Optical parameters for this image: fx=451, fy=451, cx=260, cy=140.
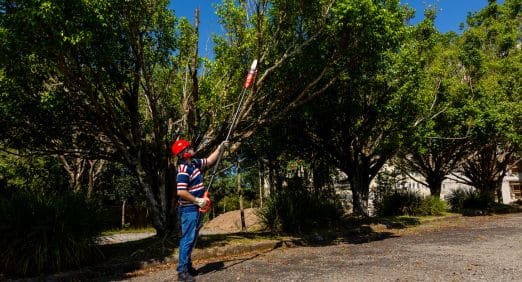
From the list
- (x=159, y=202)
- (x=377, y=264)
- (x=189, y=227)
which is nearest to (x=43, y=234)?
(x=189, y=227)

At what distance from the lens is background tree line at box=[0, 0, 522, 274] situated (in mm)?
9391

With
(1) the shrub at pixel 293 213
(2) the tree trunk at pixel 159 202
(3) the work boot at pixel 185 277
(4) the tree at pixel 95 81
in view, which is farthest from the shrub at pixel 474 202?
(3) the work boot at pixel 185 277

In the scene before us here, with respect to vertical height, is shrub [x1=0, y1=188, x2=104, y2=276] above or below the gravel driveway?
above

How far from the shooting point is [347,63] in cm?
1192

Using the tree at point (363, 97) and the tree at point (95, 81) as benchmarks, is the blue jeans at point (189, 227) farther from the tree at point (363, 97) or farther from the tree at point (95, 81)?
the tree at point (363, 97)

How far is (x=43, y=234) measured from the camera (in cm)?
816

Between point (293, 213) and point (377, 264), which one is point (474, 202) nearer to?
point (293, 213)

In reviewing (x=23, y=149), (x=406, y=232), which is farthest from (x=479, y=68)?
(x=23, y=149)

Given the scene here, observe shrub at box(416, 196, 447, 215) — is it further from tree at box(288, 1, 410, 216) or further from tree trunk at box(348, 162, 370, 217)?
tree trunk at box(348, 162, 370, 217)

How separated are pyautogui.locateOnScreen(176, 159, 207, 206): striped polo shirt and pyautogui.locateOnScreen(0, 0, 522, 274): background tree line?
115 inches

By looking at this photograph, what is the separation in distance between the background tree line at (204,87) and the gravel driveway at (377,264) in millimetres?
3026

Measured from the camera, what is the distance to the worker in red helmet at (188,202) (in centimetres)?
Answer: 709

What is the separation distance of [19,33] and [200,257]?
5.52m

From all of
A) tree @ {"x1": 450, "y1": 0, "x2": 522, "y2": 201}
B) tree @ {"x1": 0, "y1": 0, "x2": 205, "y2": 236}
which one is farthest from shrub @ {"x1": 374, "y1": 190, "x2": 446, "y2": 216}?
tree @ {"x1": 0, "y1": 0, "x2": 205, "y2": 236}
